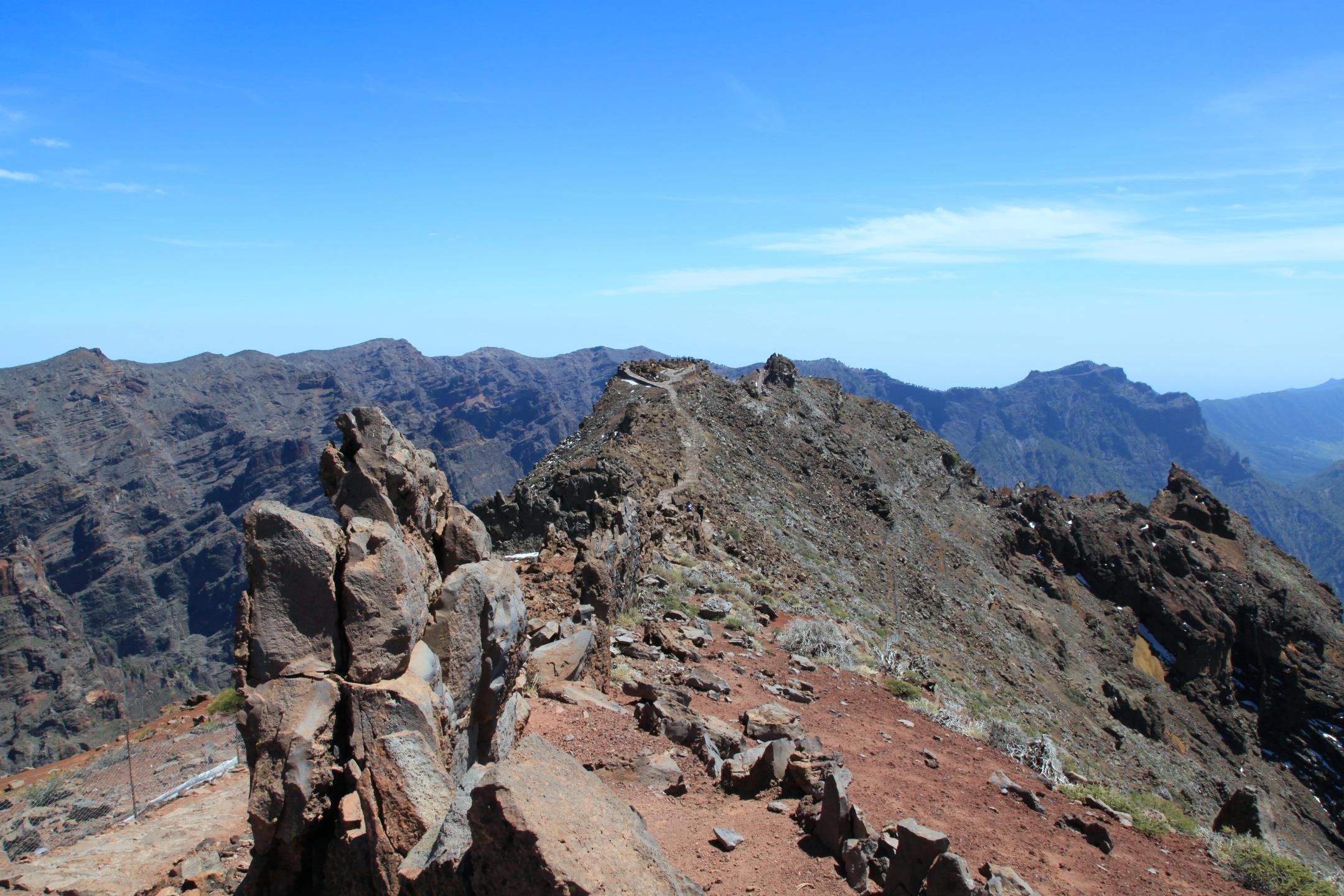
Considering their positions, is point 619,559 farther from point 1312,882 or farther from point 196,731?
point 1312,882

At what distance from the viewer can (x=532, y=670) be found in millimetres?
10633

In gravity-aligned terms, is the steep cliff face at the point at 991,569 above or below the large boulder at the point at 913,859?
below

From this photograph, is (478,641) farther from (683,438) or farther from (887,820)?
(683,438)

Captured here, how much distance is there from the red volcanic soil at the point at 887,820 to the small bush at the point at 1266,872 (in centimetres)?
19

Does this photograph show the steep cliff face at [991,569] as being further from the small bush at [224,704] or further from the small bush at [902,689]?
the small bush at [224,704]

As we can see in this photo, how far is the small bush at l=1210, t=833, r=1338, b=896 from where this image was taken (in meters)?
7.76

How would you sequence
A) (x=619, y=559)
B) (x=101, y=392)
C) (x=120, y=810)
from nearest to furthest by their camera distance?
(x=120, y=810) < (x=619, y=559) < (x=101, y=392)

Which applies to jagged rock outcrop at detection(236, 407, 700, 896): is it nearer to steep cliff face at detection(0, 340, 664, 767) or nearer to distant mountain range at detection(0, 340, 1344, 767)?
distant mountain range at detection(0, 340, 1344, 767)

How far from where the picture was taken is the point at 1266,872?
7.96 m

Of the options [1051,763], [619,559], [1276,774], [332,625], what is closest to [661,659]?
[619,559]

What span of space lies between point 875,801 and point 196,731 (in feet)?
33.7

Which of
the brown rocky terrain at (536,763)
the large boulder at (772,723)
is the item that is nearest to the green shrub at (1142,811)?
the brown rocky terrain at (536,763)

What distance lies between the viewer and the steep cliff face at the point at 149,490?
112 m

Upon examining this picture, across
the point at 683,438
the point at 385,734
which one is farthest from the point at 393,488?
the point at 683,438
